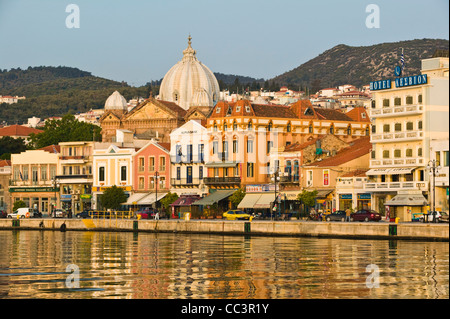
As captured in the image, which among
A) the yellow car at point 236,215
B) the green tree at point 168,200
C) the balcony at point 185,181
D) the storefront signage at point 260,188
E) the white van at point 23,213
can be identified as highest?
the balcony at point 185,181

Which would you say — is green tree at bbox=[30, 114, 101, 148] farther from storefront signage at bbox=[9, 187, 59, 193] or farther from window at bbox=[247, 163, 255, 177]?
window at bbox=[247, 163, 255, 177]

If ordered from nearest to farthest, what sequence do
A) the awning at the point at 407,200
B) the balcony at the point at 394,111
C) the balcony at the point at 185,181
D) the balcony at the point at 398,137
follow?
the balcony at the point at 394,111
the balcony at the point at 398,137
the awning at the point at 407,200
the balcony at the point at 185,181

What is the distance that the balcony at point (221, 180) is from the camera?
95000mm

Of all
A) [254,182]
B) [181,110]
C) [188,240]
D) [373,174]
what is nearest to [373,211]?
[373,174]

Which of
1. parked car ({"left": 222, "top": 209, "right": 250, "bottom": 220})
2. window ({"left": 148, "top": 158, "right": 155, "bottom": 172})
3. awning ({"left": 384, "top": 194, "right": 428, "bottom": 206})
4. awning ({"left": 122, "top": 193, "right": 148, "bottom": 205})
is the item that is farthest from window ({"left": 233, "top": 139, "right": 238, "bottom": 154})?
awning ({"left": 384, "top": 194, "right": 428, "bottom": 206})

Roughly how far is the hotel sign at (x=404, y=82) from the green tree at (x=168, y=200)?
30.9 meters

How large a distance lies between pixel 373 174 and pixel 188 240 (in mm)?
18201

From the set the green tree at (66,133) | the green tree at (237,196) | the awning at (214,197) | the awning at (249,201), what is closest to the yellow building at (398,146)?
the awning at (249,201)

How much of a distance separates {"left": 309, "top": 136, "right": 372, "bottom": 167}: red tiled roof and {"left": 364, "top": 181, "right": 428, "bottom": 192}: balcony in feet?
24.4

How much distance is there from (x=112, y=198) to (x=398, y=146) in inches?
1520

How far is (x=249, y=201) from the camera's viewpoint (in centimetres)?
9081

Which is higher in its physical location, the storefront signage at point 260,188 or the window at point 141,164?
the window at point 141,164

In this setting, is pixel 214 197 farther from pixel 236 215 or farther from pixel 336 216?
pixel 336 216

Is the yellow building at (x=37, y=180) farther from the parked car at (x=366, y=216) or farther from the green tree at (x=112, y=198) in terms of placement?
the parked car at (x=366, y=216)
